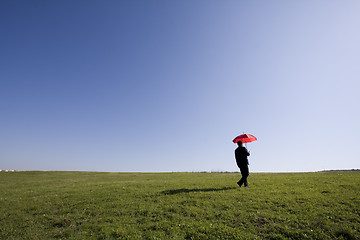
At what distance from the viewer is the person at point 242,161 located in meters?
18.5

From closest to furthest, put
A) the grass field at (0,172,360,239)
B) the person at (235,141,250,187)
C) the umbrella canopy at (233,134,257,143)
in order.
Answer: the grass field at (0,172,360,239)
the person at (235,141,250,187)
the umbrella canopy at (233,134,257,143)

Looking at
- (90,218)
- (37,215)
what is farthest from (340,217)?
(37,215)

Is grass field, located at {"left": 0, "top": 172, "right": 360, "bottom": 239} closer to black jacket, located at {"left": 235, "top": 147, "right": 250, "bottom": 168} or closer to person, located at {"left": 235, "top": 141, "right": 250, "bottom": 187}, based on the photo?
person, located at {"left": 235, "top": 141, "right": 250, "bottom": 187}

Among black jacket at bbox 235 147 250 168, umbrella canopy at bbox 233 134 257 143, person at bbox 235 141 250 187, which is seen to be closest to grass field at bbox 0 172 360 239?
person at bbox 235 141 250 187

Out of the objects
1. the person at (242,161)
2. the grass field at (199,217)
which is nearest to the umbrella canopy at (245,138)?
the person at (242,161)

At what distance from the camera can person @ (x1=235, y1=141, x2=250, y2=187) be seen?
60.7 ft

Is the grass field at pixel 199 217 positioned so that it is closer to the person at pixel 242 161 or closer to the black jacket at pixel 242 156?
the person at pixel 242 161

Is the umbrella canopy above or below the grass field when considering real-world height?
above

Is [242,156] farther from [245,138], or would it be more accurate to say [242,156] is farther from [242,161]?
[245,138]

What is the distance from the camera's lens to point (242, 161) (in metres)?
18.7

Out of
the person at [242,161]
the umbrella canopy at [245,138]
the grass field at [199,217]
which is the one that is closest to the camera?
the grass field at [199,217]

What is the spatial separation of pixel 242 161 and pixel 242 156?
1.68 ft

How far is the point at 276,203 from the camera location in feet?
42.5

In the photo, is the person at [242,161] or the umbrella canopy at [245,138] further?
the umbrella canopy at [245,138]
